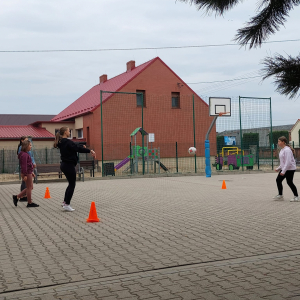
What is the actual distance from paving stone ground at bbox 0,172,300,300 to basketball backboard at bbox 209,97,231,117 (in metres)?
14.1

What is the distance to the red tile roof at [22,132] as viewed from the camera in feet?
108

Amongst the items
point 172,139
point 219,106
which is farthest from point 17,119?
point 219,106

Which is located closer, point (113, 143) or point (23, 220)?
point (23, 220)

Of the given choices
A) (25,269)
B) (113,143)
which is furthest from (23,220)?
(113,143)

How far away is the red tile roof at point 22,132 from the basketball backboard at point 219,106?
14814 millimetres

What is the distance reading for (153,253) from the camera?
5598 mm

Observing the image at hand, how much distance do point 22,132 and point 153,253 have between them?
30.5 m

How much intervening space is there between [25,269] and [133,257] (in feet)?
4.25

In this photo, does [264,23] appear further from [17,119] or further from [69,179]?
[17,119]

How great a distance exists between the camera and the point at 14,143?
32.6 meters

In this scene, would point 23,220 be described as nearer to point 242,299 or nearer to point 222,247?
point 222,247

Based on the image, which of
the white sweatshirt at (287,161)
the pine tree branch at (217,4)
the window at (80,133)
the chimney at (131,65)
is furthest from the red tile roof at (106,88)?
the pine tree branch at (217,4)

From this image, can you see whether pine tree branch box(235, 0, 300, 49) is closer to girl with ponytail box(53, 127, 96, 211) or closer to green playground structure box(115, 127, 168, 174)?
girl with ponytail box(53, 127, 96, 211)

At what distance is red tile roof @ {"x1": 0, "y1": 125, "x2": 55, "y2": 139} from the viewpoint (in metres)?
32.9
